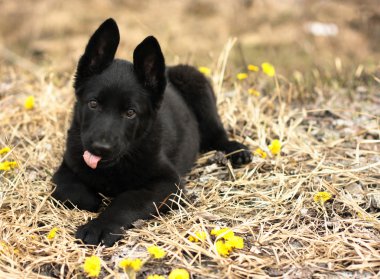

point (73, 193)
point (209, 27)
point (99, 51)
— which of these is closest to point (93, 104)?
point (99, 51)

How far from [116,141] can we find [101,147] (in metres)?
0.12

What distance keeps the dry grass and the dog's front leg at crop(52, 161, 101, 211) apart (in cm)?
7

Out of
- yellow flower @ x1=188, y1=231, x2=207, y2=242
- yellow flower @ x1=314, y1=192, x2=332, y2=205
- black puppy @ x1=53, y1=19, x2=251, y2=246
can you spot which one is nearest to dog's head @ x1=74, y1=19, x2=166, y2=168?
black puppy @ x1=53, y1=19, x2=251, y2=246

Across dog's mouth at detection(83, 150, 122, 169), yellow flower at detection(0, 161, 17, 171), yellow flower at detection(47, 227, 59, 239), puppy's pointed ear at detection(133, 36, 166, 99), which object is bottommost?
yellow flower at detection(47, 227, 59, 239)

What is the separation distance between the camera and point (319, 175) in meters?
4.10

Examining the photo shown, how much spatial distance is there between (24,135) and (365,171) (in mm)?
2782

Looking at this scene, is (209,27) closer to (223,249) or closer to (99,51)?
(99,51)

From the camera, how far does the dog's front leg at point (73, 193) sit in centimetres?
361

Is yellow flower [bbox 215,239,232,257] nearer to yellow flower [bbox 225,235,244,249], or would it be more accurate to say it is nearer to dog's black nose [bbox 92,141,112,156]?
yellow flower [bbox 225,235,244,249]

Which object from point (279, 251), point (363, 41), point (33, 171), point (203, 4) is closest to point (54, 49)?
point (203, 4)

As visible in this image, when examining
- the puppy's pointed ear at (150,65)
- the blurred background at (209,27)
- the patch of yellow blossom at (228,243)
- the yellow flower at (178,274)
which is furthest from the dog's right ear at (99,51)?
the blurred background at (209,27)

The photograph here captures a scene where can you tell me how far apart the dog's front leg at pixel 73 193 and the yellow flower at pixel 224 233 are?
856mm

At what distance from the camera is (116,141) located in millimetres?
3336

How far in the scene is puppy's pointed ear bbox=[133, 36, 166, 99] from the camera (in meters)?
3.57
